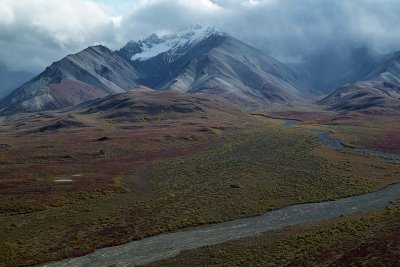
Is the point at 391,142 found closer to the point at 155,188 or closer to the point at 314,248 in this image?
the point at 155,188

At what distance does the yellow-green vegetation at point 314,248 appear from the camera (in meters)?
44.3

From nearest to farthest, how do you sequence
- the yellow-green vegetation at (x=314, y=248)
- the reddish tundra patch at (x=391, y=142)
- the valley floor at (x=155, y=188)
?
the yellow-green vegetation at (x=314, y=248), the valley floor at (x=155, y=188), the reddish tundra patch at (x=391, y=142)

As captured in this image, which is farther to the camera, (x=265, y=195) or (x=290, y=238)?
(x=265, y=195)

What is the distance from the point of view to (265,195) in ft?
238

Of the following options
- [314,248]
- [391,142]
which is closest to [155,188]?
[314,248]

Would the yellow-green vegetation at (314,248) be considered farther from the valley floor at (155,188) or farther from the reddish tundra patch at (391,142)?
the reddish tundra patch at (391,142)

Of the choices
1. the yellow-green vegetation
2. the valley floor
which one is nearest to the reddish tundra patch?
the valley floor

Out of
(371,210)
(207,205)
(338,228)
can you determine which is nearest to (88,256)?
(207,205)

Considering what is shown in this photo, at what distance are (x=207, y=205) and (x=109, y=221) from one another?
14.9m

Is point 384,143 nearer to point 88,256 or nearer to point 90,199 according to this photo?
point 90,199

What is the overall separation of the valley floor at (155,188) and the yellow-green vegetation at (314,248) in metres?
0.34

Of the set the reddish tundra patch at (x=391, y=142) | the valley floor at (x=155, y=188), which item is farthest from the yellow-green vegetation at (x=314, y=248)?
the reddish tundra patch at (x=391, y=142)

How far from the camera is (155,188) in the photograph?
79.7 m

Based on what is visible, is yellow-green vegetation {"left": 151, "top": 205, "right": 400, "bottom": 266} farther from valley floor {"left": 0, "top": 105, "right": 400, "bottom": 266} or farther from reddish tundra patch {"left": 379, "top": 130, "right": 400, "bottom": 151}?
reddish tundra patch {"left": 379, "top": 130, "right": 400, "bottom": 151}
